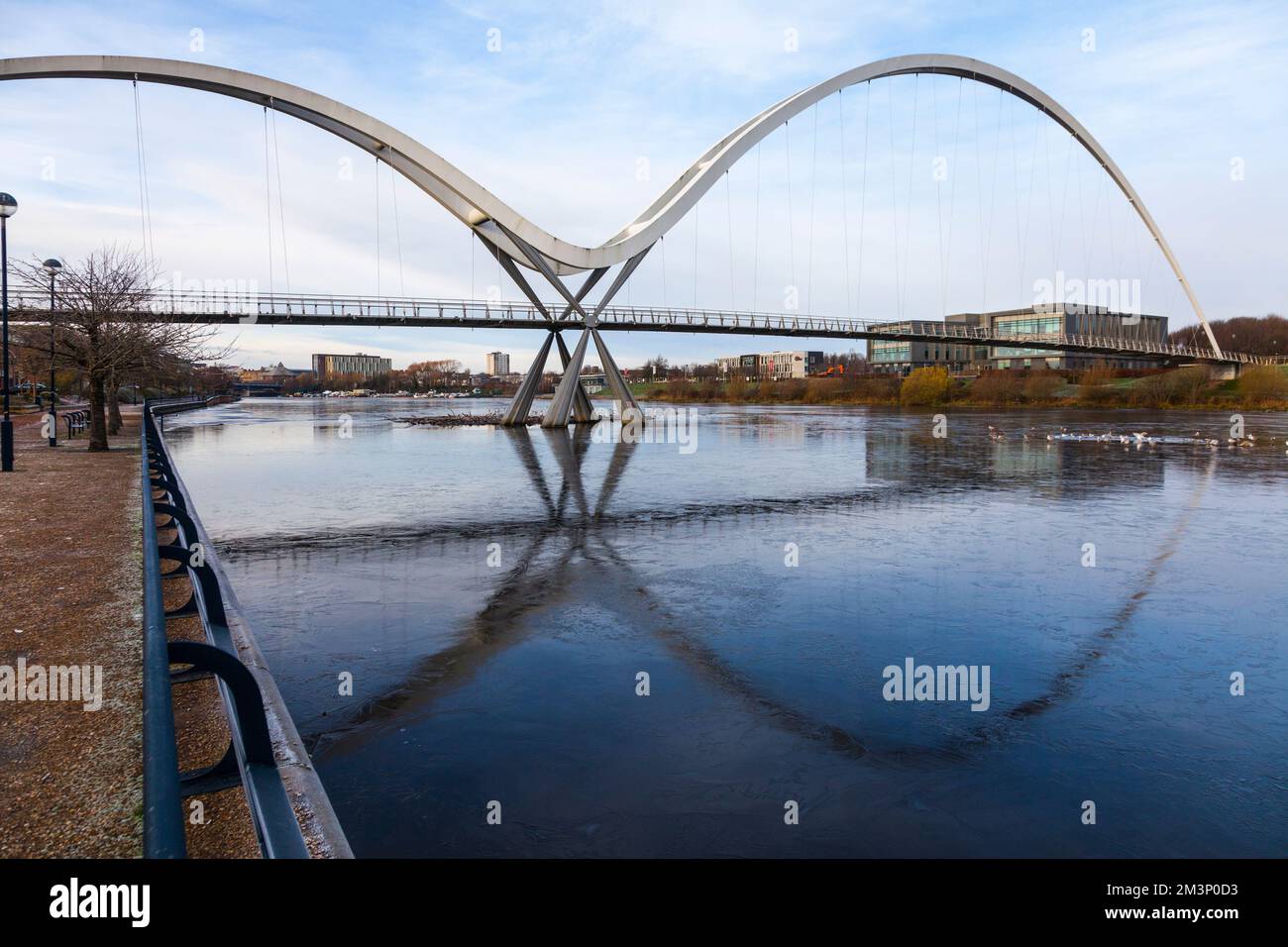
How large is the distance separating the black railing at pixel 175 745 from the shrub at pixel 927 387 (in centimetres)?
7620

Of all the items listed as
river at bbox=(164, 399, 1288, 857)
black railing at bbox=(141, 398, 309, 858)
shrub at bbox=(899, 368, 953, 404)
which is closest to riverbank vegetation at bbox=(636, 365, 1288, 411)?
shrub at bbox=(899, 368, 953, 404)

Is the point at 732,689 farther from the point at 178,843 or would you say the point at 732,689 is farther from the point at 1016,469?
the point at 1016,469

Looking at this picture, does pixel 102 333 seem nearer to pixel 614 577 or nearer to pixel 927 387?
pixel 614 577

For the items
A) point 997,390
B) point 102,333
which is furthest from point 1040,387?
point 102,333

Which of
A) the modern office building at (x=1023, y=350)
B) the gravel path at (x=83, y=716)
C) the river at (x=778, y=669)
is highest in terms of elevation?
the modern office building at (x=1023, y=350)

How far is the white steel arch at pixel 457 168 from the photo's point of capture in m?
26.5

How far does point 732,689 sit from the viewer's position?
6.02 meters

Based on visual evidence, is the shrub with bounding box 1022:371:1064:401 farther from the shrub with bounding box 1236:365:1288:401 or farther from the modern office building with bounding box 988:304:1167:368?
the modern office building with bounding box 988:304:1167:368

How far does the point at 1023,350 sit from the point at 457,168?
9663 centimetres

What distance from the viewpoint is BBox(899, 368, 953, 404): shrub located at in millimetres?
75625

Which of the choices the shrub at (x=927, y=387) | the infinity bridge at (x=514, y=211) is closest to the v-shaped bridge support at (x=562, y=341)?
the infinity bridge at (x=514, y=211)

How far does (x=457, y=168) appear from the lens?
1332 inches

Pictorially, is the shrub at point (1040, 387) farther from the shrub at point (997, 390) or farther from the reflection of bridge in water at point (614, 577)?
the reflection of bridge in water at point (614, 577)
